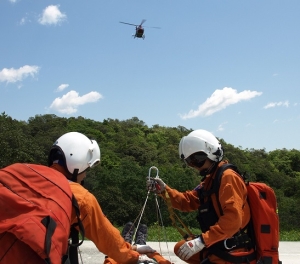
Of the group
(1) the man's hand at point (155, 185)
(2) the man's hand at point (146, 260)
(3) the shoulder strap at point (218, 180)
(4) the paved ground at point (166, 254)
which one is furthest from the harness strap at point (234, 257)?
(4) the paved ground at point (166, 254)

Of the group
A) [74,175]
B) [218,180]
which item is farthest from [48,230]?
[218,180]

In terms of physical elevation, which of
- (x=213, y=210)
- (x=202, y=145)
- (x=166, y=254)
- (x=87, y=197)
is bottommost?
(x=166, y=254)

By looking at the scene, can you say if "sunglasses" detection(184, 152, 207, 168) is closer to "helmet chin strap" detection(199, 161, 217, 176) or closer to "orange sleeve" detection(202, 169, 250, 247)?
"helmet chin strap" detection(199, 161, 217, 176)

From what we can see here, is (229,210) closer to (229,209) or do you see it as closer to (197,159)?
(229,209)

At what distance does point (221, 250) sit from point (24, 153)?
40956 millimetres

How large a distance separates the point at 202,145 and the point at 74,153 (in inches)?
58.1

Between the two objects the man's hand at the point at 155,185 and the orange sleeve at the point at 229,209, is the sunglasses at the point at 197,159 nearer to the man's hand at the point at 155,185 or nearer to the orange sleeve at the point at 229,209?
the orange sleeve at the point at 229,209

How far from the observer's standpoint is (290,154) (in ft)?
314

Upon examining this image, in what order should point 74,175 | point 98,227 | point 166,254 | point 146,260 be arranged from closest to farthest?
point 98,227
point 74,175
point 146,260
point 166,254

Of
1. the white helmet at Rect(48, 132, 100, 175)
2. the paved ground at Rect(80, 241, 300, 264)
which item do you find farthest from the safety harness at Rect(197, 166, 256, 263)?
the paved ground at Rect(80, 241, 300, 264)

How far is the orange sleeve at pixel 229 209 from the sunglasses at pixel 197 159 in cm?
43

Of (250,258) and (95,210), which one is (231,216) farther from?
(95,210)

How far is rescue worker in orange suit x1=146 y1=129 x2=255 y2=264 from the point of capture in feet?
12.5

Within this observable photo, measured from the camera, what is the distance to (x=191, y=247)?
3.88 meters
